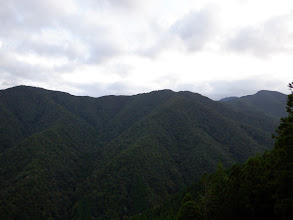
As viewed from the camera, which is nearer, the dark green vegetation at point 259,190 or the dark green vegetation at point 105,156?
the dark green vegetation at point 259,190

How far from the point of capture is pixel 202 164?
11200cm

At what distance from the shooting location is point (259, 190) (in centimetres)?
2397

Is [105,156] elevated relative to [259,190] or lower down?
lower down

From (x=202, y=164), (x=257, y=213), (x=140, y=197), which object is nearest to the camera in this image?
(x=257, y=213)

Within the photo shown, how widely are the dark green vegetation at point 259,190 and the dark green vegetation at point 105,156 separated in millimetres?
62095

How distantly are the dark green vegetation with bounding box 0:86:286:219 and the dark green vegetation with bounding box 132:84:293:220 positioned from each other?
6209cm

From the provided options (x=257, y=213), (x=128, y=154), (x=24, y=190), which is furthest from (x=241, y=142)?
(x=24, y=190)

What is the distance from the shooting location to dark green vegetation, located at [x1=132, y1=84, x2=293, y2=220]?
19.5 m

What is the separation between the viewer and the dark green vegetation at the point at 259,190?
19.5 m

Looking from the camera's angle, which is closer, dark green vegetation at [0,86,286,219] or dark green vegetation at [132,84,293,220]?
→ dark green vegetation at [132,84,293,220]

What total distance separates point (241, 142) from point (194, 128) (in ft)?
115

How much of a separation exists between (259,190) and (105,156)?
11884 cm

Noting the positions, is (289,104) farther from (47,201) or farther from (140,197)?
(47,201)

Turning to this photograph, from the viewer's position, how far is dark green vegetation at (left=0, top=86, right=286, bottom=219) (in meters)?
87.2
